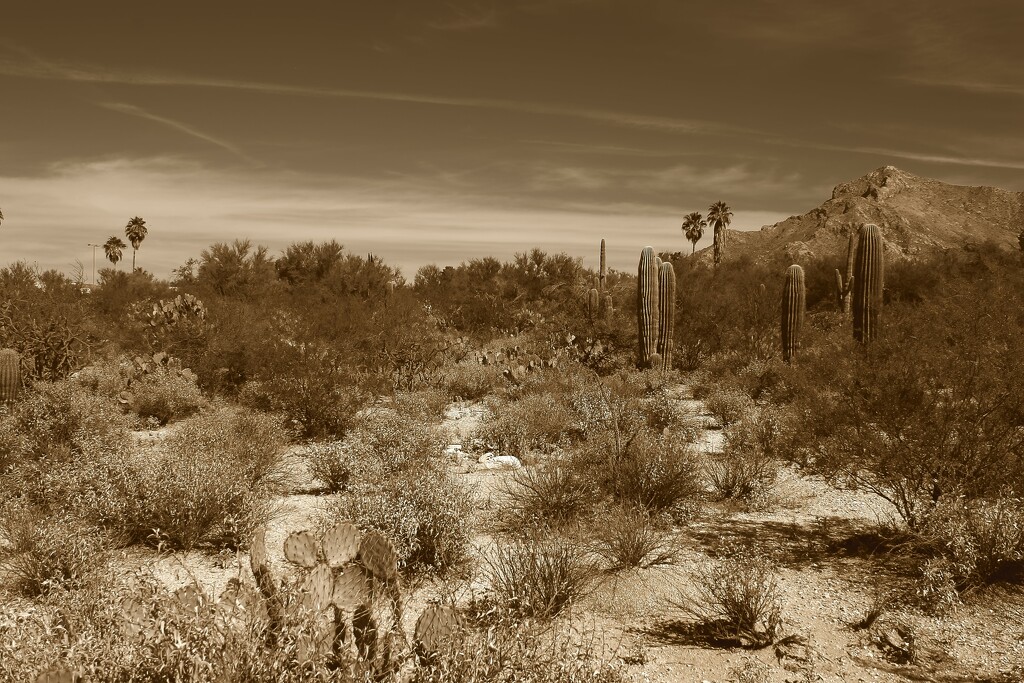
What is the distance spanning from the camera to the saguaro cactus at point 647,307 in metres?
17.8

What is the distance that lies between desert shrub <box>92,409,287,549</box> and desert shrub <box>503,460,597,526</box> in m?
2.77

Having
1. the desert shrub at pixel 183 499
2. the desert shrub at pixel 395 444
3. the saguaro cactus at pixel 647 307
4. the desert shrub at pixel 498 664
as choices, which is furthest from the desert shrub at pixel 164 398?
the desert shrub at pixel 498 664

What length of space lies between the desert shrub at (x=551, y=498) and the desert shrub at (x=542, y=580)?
1.32 meters

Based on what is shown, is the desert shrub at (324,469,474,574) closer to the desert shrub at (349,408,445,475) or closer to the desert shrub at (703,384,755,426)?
the desert shrub at (349,408,445,475)

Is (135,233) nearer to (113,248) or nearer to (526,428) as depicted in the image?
(113,248)

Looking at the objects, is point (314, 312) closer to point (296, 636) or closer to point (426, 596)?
point (426, 596)

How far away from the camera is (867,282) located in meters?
14.9

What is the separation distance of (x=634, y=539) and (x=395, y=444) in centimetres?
484

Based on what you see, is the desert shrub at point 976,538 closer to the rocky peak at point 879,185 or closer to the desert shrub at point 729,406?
the desert shrub at point 729,406

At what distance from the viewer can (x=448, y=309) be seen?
2605 cm

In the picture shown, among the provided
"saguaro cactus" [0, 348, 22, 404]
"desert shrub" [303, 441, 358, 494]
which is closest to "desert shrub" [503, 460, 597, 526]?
"desert shrub" [303, 441, 358, 494]

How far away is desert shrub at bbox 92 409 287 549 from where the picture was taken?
6.42 m

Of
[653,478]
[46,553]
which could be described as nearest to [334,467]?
[46,553]

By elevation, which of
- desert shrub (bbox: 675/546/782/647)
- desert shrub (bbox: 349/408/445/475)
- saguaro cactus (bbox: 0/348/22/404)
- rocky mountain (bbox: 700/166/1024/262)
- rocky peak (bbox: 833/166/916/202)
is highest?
rocky peak (bbox: 833/166/916/202)
